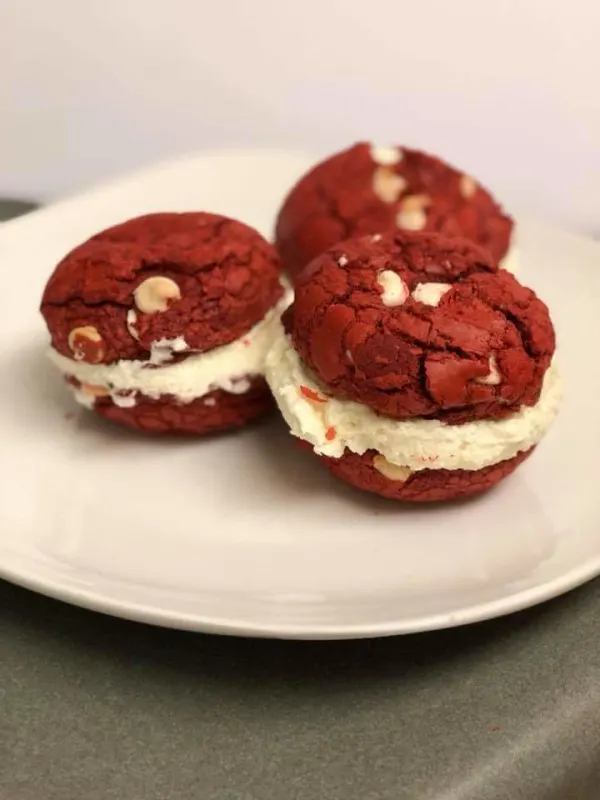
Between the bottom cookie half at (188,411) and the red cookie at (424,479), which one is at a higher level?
the red cookie at (424,479)

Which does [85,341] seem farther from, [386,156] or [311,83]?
[311,83]

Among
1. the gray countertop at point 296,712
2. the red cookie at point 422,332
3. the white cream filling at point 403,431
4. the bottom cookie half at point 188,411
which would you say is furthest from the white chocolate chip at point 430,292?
the gray countertop at point 296,712

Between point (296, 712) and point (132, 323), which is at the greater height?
point (132, 323)

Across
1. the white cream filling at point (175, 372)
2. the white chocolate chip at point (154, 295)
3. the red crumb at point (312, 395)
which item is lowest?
the white cream filling at point (175, 372)

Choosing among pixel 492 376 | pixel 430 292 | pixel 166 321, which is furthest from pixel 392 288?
pixel 166 321

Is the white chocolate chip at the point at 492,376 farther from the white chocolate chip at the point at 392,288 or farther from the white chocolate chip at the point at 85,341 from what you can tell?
the white chocolate chip at the point at 85,341

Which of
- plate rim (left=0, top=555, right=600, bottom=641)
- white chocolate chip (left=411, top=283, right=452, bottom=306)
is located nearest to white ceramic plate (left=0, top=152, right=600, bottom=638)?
plate rim (left=0, top=555, right=600, bottom=641)
